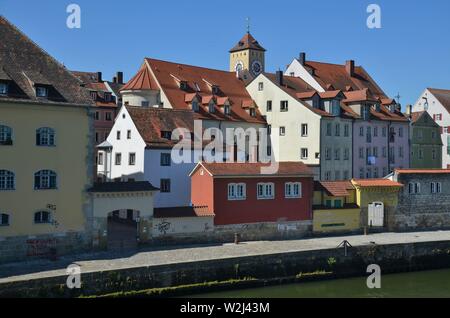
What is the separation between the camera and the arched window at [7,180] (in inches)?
1308

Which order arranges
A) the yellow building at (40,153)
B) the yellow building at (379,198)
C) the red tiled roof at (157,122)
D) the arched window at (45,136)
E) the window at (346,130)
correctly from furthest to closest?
the window at (346,130) → the yellow building at (379,198) → the red tiled roof at (157,122) → the arched window at (45,136) → the yellow building at (40,153)

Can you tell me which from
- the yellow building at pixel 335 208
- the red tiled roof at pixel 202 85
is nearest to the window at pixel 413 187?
the yellow building at pixel 335 208

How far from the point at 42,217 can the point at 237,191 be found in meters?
13.6

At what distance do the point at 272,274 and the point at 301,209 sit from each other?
1013 cm

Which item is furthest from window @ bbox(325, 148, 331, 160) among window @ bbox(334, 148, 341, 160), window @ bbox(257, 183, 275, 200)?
window @ bbox(257, 183, 275, 200)

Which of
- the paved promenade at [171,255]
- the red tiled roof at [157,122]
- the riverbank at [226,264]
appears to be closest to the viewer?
the riverbank at [226,264]

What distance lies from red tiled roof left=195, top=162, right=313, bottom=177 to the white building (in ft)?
136

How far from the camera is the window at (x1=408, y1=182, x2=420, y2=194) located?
49.8m

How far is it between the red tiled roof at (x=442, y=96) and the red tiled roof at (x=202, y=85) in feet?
112

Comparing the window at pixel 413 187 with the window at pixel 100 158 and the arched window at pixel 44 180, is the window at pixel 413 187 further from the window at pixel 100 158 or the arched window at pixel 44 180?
the arched window at pixel 44 180

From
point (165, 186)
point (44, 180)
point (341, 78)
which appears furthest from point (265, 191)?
point (341, 78)

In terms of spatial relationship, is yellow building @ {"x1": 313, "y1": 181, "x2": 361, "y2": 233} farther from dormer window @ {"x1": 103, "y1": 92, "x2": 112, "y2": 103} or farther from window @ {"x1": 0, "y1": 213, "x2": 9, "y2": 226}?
dormer window @ {"x1": 103, "y1": 92, "x2": 112, "y2": 103}

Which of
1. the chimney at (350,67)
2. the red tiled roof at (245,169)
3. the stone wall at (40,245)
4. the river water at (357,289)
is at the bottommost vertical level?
the river water at (357,289)

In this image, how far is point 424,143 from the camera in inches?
2842
